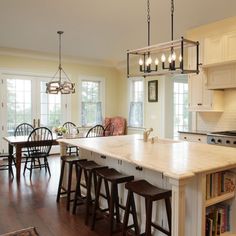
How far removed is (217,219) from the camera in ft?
7.80

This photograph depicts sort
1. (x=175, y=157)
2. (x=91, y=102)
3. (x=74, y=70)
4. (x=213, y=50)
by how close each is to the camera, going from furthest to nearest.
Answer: (x=91, y=102)
(x=74, y=70)
(x=213, y=50)
(x=175, y=157)

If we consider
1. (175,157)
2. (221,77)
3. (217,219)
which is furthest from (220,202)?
(221,77)

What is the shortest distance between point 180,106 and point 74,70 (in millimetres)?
3260

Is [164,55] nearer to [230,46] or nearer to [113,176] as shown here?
[113,176]

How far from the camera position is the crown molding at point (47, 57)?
22.1 ft

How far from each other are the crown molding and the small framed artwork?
1.77 metres

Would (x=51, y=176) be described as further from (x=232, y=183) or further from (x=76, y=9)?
(x=232, y=183)

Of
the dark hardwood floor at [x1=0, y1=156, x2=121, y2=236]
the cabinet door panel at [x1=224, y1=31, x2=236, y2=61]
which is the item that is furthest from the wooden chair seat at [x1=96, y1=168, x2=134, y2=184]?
the cabinet door panel at [x1=224, y1=31, x2=236, y2=61]

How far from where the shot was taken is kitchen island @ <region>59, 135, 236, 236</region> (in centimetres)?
201

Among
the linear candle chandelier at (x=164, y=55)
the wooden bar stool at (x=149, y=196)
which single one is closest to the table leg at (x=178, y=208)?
the wooden bar stool at (x=149, y=196)

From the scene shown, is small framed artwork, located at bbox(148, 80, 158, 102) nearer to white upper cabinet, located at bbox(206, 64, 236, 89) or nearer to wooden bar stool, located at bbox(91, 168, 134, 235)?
white upper cabinet, located at bbox(206, 64, 236, 89)

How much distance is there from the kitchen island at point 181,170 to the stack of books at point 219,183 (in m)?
0.09

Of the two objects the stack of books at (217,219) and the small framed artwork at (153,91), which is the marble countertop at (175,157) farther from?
the small framed artwork at (153,91)

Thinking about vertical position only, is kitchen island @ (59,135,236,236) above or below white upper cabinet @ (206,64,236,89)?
below
